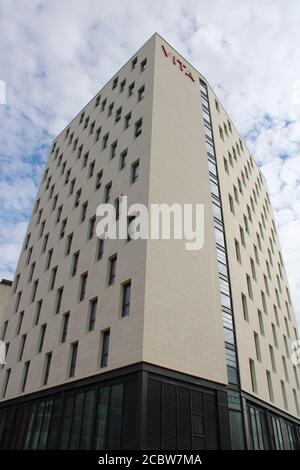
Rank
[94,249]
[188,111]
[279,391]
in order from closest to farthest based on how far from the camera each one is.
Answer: [94,249]
[279,391]
[188,111]

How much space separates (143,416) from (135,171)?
1641cm

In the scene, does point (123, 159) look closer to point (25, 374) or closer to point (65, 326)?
point (65, 326)

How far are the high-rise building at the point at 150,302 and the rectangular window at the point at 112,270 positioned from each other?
78 millimetres

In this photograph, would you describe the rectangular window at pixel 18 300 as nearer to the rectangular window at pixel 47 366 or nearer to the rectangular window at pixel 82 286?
the rectangular window at pixel 47 366

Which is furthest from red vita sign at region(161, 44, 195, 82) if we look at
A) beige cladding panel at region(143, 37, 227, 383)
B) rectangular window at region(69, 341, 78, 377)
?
rectangular window at region(69, 341, 78, 377)

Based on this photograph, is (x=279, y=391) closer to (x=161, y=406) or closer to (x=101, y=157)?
(x=161, y=406)

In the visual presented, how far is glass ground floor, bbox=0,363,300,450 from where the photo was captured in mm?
Answer: 16781

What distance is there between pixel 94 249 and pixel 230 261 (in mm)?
10083

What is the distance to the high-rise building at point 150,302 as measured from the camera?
18641 mm

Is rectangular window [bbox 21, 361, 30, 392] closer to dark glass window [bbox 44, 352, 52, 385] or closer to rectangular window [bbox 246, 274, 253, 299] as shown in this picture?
dark glass window [bbox 44, 352, 52, 385]

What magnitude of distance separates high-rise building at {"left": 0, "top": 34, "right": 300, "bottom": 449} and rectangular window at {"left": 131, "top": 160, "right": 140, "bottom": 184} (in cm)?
11

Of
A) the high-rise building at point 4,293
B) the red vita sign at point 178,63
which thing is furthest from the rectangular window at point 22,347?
the red vita sign at point 178,63
